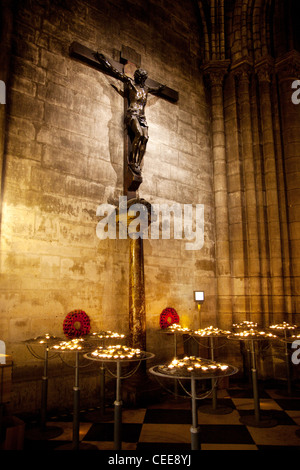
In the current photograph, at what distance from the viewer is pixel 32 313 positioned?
5234 mm

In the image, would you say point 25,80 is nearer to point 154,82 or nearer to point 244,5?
point 154,82

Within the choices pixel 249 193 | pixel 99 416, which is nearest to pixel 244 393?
pixel 99 416

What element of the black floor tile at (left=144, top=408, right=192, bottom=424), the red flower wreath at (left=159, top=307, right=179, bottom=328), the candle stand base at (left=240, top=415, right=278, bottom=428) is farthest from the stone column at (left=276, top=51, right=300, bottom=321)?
the black floor tile at (left=144, top=408, right=192, bottom=424)

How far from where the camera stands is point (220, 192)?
328 inches

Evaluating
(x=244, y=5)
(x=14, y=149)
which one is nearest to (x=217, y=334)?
(x=14, y=149)

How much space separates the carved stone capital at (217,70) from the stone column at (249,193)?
262mm

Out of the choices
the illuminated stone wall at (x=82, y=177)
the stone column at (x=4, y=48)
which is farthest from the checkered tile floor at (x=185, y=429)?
the stone column at (x=4, y=48)

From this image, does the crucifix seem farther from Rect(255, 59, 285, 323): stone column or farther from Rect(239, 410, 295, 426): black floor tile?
Rect(255, 59, 285, 323): stone column

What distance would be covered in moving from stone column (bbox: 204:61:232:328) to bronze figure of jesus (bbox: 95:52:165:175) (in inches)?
97.2

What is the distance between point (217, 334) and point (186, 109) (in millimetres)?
5329

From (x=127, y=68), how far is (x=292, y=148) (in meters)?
4.08

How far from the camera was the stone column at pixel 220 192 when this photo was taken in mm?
7918

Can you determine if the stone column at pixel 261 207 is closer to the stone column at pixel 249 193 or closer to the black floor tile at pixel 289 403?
the stone column at pixel 249 193

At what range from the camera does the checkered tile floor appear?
13.1 ft
